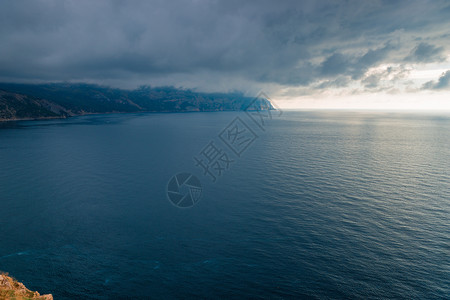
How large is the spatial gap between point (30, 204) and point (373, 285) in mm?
100933

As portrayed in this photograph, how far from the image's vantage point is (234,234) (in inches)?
2557

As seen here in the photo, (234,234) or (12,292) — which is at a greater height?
(12,292)

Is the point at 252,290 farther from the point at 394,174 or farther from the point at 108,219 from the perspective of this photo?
the point at 394,174

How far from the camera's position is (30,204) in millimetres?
81750

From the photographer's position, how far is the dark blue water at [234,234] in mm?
47719

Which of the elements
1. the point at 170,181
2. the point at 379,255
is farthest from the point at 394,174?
the point at 170,181

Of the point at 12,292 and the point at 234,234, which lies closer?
the point at 12,292

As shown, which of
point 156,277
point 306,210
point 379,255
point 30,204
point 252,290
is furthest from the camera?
point 30,204

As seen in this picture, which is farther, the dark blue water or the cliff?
the dark blue water

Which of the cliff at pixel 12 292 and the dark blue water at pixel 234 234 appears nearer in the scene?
the cliff at pixel 12 292

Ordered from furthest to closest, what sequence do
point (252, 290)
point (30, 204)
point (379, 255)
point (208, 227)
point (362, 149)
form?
point (362, 149) < point (30, 204) < point (208, 227) < point (379, 255) < point (252, 290)

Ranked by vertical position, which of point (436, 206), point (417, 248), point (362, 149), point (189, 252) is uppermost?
point (362, 149)

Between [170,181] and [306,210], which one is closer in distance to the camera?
[306,210]

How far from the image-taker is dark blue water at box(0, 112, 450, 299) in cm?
4772
